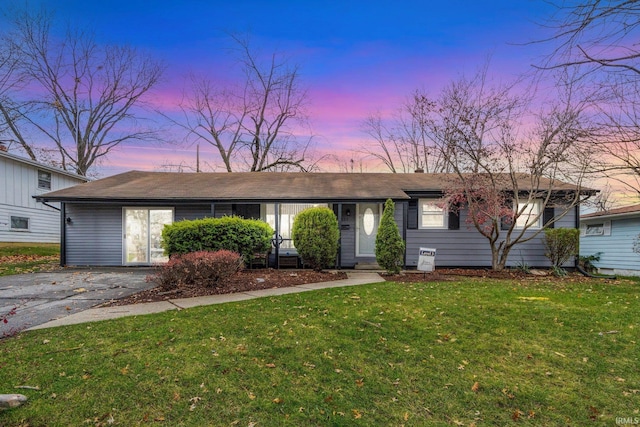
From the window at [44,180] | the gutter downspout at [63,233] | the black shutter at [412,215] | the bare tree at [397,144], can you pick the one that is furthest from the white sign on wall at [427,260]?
the window at [44,180]

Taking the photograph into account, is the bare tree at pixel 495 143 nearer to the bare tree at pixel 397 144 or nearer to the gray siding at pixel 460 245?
the gray siding at pixel 460 245

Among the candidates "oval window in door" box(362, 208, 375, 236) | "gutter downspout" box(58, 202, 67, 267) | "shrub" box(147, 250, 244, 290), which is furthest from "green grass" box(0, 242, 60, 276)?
"oval window in door" box(362, 208, 375, 236)

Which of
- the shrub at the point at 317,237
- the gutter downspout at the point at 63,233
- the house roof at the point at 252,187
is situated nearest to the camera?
the shrub at the point at 317,237

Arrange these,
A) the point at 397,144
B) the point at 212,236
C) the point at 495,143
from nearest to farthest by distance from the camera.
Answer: the point at 212,236, the point at 495,143, the point at 397,144

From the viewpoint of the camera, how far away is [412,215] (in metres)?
11.9

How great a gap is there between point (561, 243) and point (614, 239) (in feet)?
23.4

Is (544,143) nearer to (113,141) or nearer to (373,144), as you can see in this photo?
(373,144)

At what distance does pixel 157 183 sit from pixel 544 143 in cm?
1276

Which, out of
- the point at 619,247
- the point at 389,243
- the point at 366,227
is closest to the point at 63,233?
the point at 366,227

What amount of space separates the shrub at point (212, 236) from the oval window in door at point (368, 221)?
419 cm

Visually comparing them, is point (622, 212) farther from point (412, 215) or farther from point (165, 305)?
point (165, 305)

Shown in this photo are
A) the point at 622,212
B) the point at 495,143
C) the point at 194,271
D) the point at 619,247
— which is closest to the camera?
the point at 194,271

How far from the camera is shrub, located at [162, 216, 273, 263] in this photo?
8.75 metres

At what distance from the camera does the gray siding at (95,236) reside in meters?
11.8
